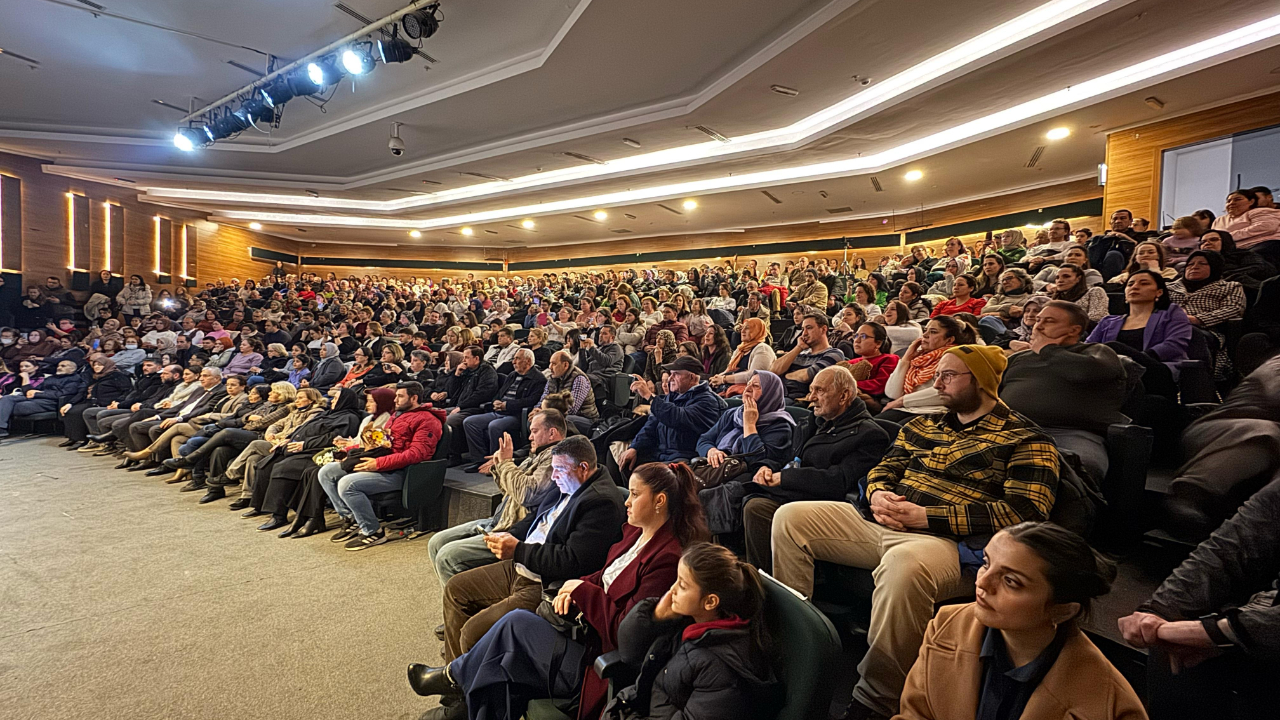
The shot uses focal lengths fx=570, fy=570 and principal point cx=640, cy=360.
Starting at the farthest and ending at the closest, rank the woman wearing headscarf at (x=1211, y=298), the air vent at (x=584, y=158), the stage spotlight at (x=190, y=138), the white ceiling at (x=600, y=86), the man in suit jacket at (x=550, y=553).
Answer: the air vent at (x=584, y=158), the stage spotlight at (x=190, y=138), the white ceiling at (x=600, y=86), the woman wearing headscarf at (x=1211, y=298), the man in suit jacket at (x=550, y=553)

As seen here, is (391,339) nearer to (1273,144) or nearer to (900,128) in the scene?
(900,128)

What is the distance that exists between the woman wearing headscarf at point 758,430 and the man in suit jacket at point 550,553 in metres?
0.73

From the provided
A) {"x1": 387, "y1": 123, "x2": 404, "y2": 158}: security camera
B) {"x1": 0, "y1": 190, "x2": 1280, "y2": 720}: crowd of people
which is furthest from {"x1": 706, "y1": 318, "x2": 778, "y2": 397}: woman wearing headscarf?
{"x1": 387, "y1": 123, "x2": 404, "y2": 158}: security camera

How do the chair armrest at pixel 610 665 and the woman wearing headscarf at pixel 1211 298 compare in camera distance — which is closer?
the chair armrest at pixel 610 665

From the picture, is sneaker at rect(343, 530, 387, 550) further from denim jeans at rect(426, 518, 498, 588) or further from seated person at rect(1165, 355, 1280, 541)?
seated person at rect(1165, 355, 1280, 541)

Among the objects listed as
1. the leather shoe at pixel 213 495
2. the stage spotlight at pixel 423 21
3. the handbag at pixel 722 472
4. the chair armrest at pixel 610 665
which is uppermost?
the stage spotlight at pixel 423 21

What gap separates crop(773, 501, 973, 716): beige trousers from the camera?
59.4 inches

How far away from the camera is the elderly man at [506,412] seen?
14.7 ft

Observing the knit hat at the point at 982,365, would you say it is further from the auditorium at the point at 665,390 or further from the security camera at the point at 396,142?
the security camera at the point at 396,142

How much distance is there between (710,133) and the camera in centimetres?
834

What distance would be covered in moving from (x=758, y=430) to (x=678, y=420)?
1.78 feet

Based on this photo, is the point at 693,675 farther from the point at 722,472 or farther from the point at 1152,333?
the point at 1152,333

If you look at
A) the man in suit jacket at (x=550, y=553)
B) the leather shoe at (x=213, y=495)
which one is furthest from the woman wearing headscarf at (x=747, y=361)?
the leather shoe at (x=213, y=495)

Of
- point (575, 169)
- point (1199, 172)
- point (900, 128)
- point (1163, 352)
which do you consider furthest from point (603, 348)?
point (1199, 172)
